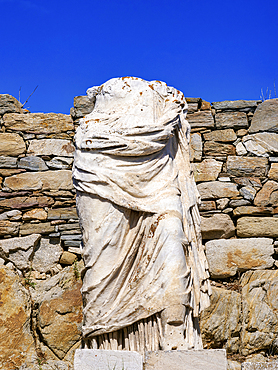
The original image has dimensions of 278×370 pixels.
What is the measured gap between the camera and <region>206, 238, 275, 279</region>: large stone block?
5870 mm

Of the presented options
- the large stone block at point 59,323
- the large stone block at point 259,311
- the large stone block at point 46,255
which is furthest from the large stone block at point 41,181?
the large stone block at point 259,311

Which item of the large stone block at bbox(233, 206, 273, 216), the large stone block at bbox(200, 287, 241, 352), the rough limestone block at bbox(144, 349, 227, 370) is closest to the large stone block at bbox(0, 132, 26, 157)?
the large stone block at bbox(233, 206, 273, 216)

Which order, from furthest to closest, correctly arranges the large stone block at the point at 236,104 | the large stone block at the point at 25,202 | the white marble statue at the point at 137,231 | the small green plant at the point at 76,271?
the large stone block at the point at 236,104, the large stone block at the point at 25,202, the small green plant at the point at 76,271, the white marble statue at the point at 137,231

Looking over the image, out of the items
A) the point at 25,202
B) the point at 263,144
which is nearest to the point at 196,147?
the point at 263,144

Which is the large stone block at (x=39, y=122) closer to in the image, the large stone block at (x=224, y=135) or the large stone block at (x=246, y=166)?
the large stone block at (x=224, y=135)

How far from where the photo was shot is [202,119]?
628 cm

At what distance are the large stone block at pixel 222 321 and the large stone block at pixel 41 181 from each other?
7.65ft

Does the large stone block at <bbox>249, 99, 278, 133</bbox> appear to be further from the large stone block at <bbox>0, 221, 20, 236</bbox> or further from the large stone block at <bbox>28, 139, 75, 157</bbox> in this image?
the large stone block at <bbox>0, 221, 20, 236</bbox>

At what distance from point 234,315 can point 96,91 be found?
332cm

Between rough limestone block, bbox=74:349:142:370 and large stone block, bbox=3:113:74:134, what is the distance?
3735mm

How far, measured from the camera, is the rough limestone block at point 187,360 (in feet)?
8.88

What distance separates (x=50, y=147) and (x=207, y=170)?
2108mm

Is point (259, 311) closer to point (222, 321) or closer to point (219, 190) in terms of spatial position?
point (222, 321)

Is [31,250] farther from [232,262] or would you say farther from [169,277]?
[169,277]
